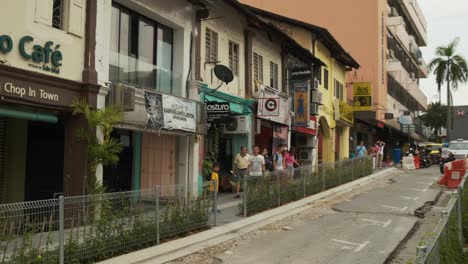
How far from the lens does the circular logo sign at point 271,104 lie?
20078 mm

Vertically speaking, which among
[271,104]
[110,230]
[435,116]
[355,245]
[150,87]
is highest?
[435,116]

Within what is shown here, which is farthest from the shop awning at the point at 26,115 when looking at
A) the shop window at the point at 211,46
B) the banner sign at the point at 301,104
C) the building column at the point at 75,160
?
the banner sign at the point at 301,104

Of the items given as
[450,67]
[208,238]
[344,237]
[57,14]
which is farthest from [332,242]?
[450,67]

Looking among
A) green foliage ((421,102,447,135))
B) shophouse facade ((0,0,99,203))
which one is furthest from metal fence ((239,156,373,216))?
green foliage ((421,102,447,135))

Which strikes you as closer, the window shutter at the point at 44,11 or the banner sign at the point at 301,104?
the window shutter at the point at 44,11

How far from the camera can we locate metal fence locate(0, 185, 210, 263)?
273 inches

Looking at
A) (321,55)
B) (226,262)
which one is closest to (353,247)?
(226,262)

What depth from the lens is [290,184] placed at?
1608 cm

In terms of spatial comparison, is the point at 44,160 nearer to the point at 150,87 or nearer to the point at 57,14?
the point at 150,87

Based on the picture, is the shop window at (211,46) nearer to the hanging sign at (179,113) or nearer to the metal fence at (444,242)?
the hanging sign at (179,113)

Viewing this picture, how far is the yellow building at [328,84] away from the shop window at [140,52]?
10.3 m

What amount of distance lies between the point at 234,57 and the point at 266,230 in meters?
9.19

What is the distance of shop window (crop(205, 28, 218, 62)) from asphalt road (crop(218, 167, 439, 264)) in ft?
21.3

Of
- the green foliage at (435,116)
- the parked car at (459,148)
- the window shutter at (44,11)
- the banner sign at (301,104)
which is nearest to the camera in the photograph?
the window shutter at (44,11)
